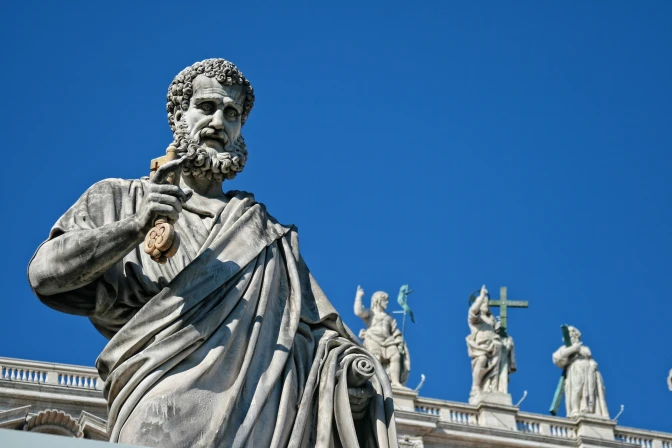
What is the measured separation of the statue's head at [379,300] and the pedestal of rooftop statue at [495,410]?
274cm

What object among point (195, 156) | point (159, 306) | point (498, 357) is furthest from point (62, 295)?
point (498, 357)

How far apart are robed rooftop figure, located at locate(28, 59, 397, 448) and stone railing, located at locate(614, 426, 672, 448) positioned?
34.2 m

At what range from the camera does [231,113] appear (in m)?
6.94

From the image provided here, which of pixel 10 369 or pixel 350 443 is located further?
pixel 10 369

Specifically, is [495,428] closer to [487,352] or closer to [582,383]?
[487,352]

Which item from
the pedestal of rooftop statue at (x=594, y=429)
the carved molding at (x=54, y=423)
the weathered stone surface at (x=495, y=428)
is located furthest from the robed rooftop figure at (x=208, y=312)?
the pedestal of rooftop statue at (x=594, y=429)

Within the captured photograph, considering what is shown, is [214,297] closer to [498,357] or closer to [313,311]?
[313,311]

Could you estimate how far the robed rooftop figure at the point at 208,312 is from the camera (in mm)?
6129

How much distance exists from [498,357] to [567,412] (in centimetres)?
212

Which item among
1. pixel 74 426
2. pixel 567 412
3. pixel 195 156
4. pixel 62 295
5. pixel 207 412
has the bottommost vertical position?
pixel 207 412

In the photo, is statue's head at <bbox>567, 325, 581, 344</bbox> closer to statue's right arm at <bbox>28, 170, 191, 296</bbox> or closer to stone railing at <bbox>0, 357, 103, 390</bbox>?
stone railing at <bbox>0, 357, 103, 390</bbox>

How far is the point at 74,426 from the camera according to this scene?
111ft

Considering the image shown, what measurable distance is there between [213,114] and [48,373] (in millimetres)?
28595

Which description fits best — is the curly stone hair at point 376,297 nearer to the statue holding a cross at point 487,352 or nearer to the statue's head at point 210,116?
the statue holding a cross at point 487,352
